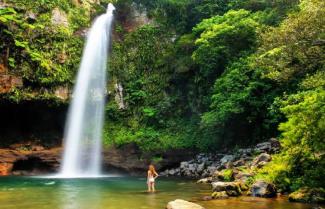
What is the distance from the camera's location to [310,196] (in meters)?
14.0

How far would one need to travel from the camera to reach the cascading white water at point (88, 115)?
31047 millimetres

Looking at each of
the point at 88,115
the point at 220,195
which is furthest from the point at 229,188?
the point at 88,115

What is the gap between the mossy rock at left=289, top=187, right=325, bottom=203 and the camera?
45.4ft

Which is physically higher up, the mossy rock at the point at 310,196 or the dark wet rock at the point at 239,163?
the dark wet rock at the point at 239,163

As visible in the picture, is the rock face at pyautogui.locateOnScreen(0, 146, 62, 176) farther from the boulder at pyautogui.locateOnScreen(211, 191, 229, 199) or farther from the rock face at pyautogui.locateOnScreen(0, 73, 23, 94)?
the boulder at pyautogui.locateOnScreen(211, 191, 229, 199)

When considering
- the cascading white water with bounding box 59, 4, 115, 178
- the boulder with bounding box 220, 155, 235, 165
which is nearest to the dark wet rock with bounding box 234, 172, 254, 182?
the boulder with bounding box 220, 155, 235, 165

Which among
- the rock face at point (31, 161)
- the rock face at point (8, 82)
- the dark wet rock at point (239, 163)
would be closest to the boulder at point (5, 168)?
the rock face at point (31, 161)

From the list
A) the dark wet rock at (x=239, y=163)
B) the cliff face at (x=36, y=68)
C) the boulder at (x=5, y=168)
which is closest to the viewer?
the dark wet rock at (x=239, y=163)

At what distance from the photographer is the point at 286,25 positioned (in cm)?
1650

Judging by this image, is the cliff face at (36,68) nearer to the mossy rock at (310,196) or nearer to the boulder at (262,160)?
the boulder at (262,160)

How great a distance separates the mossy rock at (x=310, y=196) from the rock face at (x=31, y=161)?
2129 centimetres

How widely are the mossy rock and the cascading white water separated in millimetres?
18287

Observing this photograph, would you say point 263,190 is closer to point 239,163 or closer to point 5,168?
point 239,163

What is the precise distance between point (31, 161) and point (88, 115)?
221 inches
